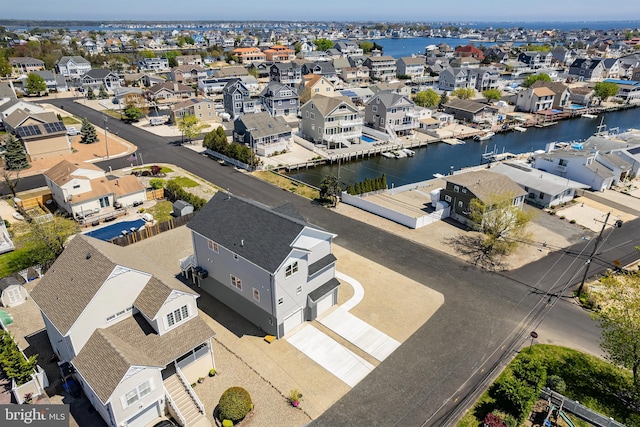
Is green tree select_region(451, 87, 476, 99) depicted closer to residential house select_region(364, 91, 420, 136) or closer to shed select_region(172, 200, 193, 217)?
residential house select_region(364, 91, 420, 136)

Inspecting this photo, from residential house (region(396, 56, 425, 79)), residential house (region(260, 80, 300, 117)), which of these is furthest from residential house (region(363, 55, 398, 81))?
residential house (region(260, 80, 300, 117))

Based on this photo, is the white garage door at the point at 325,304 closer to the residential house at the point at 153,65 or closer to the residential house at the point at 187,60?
the residential house at the point at 187,60

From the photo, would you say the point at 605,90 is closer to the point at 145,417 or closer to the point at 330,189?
the point at 330,189

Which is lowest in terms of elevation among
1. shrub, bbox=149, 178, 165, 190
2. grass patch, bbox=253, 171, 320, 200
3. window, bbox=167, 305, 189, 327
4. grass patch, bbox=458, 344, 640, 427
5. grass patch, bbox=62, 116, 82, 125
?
grass patch, bbox=253, 171, 320, 200

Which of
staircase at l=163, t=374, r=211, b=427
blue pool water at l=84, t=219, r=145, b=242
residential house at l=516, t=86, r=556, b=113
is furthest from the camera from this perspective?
residential house at l=516, t=86, r=556, b=113

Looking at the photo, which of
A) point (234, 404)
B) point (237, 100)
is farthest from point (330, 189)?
point (237, 100)

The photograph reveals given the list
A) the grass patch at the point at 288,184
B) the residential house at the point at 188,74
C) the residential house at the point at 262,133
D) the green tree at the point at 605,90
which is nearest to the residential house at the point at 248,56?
the residential house at the point at 188,74
